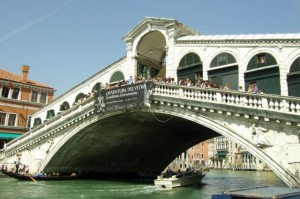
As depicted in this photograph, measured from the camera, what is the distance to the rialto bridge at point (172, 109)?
12.9 m

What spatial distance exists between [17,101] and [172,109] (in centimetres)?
2103

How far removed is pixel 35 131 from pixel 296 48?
18298 millimetres

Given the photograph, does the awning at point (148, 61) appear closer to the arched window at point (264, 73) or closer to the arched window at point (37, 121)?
the arched window at point (264, 73)

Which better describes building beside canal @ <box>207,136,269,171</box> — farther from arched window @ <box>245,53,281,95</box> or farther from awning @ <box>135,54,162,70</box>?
arched window @ <box>245,53,281,95</box>

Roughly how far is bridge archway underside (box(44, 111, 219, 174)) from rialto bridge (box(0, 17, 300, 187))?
0.08m

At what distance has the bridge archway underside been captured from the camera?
20.7 m

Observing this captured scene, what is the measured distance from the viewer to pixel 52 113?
27.7m

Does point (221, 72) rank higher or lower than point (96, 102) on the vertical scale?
higher

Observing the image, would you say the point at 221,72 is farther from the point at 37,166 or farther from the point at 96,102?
the point at 37,166

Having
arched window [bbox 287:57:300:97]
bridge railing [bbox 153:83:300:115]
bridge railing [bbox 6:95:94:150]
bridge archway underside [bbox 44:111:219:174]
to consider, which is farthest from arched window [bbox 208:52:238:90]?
bridge railing [bbox 6:95:94:150]

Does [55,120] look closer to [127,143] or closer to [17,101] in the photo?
[127,143]

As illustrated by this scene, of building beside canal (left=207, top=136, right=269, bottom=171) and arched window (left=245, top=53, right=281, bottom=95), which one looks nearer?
arched window (left=245, top=53, right=281, bottom=95)

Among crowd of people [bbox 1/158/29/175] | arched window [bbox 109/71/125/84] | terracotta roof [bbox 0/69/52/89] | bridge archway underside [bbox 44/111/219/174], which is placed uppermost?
terracotta roof [bbox 0/69/52/89]

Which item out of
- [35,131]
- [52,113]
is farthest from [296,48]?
[52,113]
